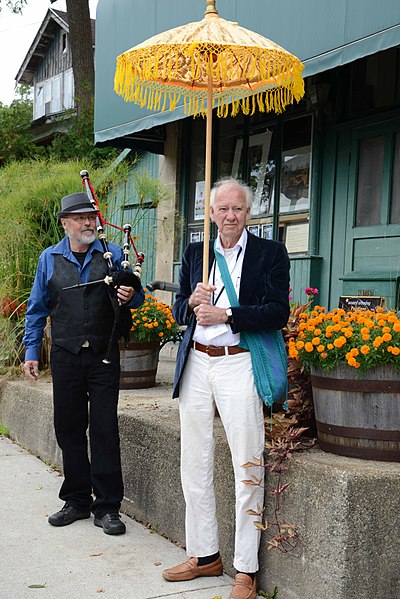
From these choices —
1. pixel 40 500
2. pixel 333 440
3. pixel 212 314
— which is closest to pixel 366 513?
pixel 333 440

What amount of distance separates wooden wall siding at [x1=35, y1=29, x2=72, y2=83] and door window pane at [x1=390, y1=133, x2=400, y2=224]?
2990 centimetres

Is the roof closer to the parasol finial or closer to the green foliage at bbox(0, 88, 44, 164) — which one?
the green foliage at bbox(0, 88, 44, 164)

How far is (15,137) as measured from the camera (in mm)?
18641

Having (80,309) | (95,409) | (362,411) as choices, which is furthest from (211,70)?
(95,409)

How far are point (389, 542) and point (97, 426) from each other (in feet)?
6.96

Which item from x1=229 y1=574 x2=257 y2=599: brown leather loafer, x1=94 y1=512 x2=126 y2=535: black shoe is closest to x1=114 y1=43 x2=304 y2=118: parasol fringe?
x1=229 y1=574 x2=257 y2=599: brown leather loafer

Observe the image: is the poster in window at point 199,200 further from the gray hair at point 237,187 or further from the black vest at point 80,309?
the gray hair at point 237,187

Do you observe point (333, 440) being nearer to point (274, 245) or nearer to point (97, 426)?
point (274, 245)

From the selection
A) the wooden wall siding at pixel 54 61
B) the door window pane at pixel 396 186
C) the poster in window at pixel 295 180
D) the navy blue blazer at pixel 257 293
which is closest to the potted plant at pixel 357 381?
the navy blue blazer at pixel 257 293

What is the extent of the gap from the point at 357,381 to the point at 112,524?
207cm

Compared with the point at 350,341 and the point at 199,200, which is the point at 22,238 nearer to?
the point at 199,200

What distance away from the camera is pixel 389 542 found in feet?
11.2

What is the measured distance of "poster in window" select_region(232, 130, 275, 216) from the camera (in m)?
8.92

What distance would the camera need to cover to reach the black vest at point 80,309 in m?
4.75
